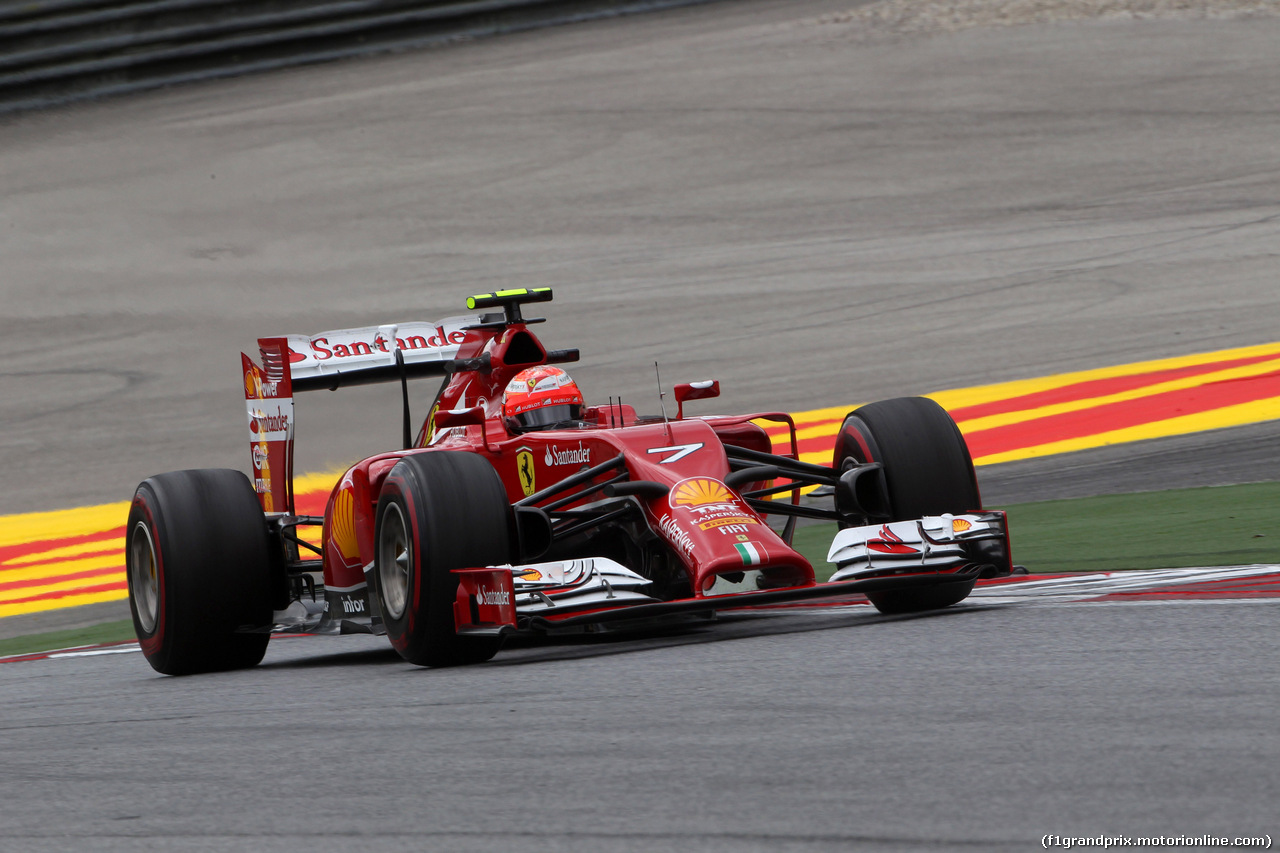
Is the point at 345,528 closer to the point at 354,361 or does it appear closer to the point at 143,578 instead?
the point at 143,578

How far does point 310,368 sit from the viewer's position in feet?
32.2

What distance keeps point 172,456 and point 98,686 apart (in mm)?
8857

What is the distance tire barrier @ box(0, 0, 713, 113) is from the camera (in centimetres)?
2747

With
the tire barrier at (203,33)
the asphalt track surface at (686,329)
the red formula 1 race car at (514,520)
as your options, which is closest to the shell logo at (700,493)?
the red formula 1 race car at (514,520)

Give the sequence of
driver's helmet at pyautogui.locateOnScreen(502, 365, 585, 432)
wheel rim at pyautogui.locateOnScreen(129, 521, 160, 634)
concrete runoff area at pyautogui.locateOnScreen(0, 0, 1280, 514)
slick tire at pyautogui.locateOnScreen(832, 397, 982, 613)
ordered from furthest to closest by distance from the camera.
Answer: concrete runoff area at pyautogui.locateOnScreen(0, 0, 1280, 514) < wheel rim at pyautogui.locateOnScreen(129, 521, 160, 634) < driver's helmet at pyautogui.locateOnScreen(502, 365, 585, 432) < slick tire at pyautogui.locateOnScreen(832, 397, 982, 613)

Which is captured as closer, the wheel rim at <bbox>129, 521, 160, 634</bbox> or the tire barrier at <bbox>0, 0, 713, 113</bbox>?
the wheel rim at <bbox>129, 521, 160, 634</bbox>

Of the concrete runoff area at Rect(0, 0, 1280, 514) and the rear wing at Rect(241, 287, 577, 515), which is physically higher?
the concrete runoff area at Rect(0, 0, 1280, 514)

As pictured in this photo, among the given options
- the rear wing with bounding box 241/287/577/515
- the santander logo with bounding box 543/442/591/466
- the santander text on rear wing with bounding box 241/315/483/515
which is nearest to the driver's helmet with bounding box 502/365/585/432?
the rear wing with bounding box 241/287/577/515

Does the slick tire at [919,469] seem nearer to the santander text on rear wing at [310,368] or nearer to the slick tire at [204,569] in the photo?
the santander text on rear wing at [310,368]

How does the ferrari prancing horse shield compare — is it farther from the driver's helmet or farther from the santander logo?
the driver's helmet

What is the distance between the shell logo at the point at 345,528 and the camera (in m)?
8.83

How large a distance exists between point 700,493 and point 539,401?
1.39m

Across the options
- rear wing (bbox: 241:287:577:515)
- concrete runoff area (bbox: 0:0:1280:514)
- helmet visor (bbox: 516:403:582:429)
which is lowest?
helmet visor (bbox: 516:403:582:429)

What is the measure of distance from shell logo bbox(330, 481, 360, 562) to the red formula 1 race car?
0.04ft
